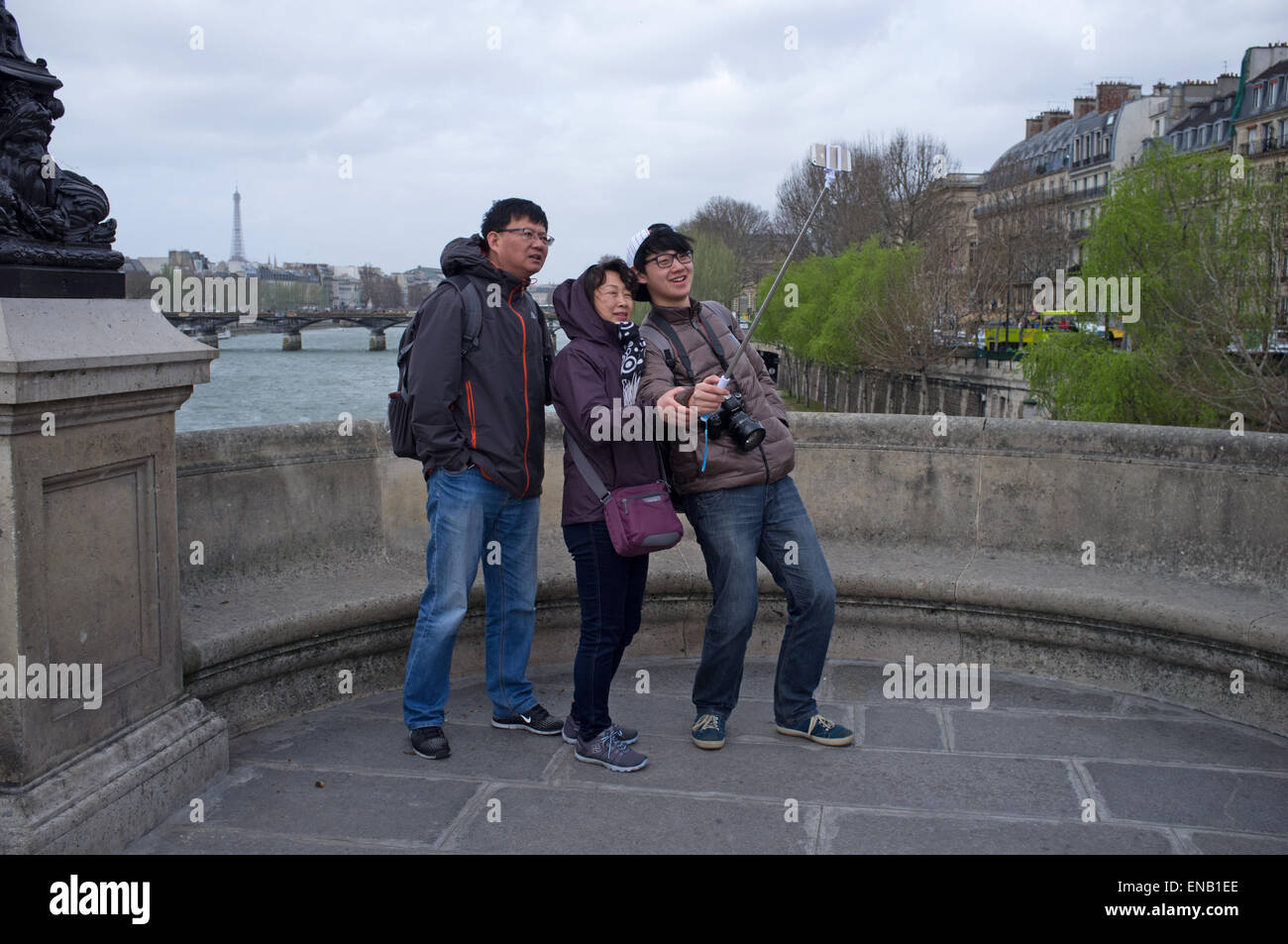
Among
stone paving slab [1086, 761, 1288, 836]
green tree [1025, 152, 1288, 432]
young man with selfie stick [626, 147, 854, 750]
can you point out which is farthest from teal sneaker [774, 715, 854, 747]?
green tree [1025, 152, 1288, 432]

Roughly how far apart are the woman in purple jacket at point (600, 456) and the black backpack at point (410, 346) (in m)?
0.25

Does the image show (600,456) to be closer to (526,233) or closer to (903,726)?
(526,233)

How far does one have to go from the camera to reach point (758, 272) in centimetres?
8606

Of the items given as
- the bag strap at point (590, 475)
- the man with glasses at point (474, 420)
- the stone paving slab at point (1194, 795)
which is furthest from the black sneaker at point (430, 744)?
the stone paving slab at point (1194, 795)

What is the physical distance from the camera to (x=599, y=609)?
3.47 metres

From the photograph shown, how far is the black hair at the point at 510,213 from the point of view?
3.63 meters

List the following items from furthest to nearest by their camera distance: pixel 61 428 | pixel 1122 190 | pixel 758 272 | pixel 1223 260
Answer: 1. pixel 758 272
2. pixel 1122 190
3. pixel 1223 260
4. pixel 61 428

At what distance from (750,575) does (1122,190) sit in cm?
2975

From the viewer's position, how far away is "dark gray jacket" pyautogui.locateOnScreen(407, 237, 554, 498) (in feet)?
11.3

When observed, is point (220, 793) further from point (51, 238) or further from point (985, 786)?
point (985, 786)

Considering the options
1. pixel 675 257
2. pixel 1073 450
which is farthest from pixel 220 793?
pixel 1073 450

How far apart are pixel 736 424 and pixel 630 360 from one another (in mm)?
367

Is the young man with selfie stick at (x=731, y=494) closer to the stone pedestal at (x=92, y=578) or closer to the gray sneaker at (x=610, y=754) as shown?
the gray sneaker at (x=610, y=754)

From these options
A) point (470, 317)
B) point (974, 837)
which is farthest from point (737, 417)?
point (974, 837)
